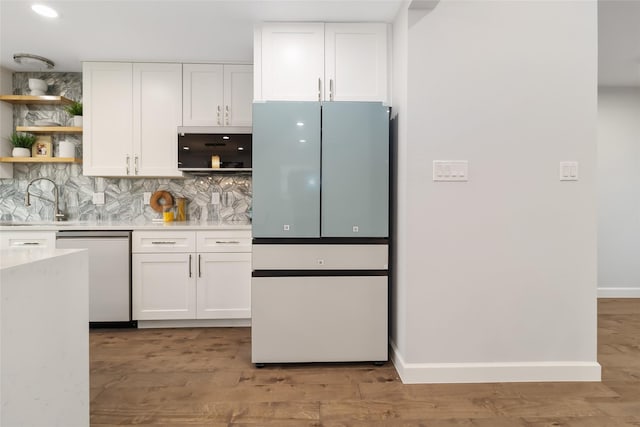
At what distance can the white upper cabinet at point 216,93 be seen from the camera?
10.4 feet

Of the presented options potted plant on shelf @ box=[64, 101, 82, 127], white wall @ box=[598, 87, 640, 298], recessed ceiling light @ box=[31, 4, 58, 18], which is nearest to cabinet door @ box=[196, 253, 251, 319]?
potted plant on shelf @ box=[64, 101, 82, 127]

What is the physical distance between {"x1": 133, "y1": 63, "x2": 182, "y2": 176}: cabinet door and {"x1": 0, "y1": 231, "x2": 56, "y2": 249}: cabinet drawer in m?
0.86

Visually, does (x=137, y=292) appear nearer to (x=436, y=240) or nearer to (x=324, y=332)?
(x=324, y=332)

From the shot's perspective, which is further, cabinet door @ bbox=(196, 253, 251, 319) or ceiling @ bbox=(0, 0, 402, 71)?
cabinet door @ bbox=(196, 253, 251, 319)

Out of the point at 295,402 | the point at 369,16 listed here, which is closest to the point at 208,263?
the point at 295,402

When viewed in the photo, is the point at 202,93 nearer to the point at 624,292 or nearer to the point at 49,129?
the point at 49,129

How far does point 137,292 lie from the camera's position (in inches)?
114

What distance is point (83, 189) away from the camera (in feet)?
11.3

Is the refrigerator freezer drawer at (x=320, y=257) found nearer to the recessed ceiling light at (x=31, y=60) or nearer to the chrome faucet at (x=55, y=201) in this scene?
the chrome faucet at (x=55, y=201)

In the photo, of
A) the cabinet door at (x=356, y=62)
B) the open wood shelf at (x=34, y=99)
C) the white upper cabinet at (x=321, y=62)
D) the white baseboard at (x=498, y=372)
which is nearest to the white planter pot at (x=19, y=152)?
the open wood shelf at (x=34, y=99)

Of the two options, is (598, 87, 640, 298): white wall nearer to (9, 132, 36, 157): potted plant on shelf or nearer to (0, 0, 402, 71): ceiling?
(0, 0, 402, 71): ceiling

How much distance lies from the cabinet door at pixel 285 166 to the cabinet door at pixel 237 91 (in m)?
1.03

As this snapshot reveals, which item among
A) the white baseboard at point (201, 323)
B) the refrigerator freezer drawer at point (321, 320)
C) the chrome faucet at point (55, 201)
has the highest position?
the chrome faucet at point (55, 201)

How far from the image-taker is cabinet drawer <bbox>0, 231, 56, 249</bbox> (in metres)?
2.81
